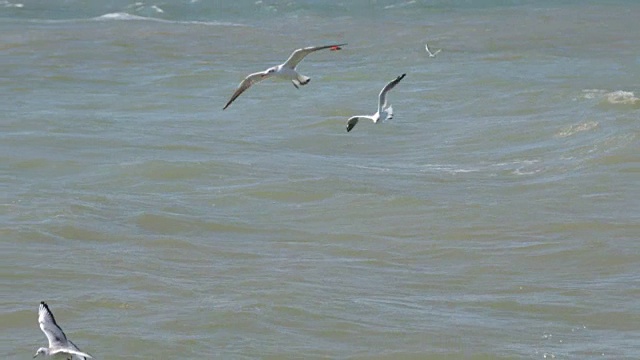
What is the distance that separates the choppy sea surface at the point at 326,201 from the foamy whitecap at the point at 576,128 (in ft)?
0.28

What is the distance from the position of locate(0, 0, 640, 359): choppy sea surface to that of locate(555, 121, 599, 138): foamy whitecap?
86mm

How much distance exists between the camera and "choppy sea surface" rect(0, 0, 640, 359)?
37.8 feet

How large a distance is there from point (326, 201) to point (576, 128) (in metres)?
6.00

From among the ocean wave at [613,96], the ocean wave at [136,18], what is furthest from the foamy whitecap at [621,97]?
the ocean wave at [136,18]

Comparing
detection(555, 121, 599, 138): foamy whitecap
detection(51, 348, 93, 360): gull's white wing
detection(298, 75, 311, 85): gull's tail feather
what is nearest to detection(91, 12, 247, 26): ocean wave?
detection(555, 121, 599, 138): foamy whitecap

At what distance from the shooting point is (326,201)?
16.5 metres

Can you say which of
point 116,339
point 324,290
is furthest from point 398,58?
point 116,339

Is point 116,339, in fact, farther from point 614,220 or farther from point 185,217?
point 614,220

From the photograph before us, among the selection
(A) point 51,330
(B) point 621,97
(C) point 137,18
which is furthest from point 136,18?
(A) point 51,330

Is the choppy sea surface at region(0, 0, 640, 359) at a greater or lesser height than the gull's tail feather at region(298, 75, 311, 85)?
lesser

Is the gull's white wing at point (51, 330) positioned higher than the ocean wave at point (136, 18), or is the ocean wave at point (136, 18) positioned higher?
the gull's white wing at point (51, 330)

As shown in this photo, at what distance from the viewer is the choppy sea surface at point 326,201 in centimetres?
1153

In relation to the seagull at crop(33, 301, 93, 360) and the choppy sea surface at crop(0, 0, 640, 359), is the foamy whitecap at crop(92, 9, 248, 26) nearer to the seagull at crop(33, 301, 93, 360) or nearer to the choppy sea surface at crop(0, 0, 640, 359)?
the choppy sea surface at crop(0, 0, 640, 359)

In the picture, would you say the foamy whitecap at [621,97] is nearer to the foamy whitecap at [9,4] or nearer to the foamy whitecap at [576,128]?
the foamy whitecap at [576,128]
